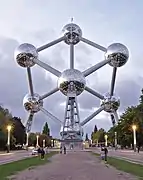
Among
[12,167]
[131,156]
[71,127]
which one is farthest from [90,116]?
[12,167]

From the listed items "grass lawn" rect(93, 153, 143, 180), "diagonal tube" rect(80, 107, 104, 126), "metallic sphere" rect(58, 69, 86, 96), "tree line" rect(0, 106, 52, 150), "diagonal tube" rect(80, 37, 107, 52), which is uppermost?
"diagonal tube" rect(80, 37, 107, 52)

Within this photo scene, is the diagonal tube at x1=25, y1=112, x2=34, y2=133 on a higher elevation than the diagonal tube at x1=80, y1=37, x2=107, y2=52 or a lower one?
lower

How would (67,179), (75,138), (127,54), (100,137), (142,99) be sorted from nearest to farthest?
(67,179)
(142,99)
(127,54)
(75,138)
(100,137)

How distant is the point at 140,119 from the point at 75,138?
42.0 metres

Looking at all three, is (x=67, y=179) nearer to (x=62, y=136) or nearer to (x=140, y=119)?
(x=140, y=119)

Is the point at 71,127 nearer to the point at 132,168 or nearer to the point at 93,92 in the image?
the point at 93,92

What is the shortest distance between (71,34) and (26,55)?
15.3 meters

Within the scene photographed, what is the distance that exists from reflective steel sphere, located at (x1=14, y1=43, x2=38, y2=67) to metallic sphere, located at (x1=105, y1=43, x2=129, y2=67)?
21.5 m

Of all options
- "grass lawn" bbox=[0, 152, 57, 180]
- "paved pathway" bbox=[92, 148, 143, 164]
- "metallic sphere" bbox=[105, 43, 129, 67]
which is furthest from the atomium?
"grass lawn" bbox=[0, 152, 57, 180]

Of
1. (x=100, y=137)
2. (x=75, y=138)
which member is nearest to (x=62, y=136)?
(x=75, y=138)

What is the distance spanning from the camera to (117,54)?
106188mm

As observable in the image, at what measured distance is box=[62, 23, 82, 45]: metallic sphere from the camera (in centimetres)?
10994

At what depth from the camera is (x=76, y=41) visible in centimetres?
11119

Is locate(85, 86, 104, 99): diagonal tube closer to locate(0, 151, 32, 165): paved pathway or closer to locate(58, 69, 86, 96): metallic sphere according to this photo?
locate(58, 69, 86, 96): metallic sphere
